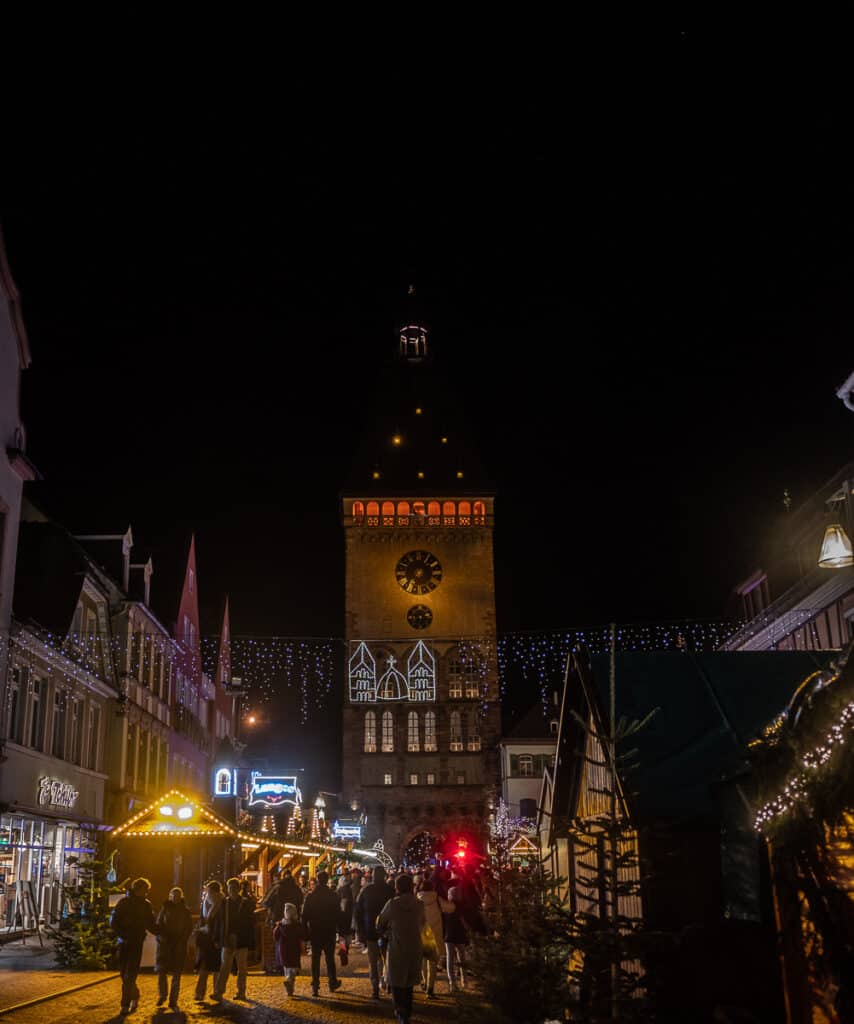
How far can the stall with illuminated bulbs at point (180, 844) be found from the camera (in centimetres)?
2030

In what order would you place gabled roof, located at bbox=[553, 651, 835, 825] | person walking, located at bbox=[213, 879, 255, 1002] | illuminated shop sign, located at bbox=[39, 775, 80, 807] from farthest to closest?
illuminated shop sign, located at bbox=[39, 775, 80, 807] < person walking, located at bbox=[213, 879, 255, 1002] < gabled roof, located at bbox=[553, 651, 835, 825]

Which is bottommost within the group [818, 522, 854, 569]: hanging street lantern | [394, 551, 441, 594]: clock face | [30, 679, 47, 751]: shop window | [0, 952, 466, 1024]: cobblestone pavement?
[0, 952, 466, 1024]: cobblestone pavement

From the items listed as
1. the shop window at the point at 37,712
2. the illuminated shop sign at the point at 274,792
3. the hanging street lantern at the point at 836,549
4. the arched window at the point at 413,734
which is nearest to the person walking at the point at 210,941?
the shop window at the point at 37,712

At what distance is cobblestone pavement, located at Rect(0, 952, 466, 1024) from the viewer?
13539mm

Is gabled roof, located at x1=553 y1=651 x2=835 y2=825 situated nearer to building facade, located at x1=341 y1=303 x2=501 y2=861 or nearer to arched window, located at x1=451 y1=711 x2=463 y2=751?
building facade, located at x1=341 y1=303 x2=501 y2=861

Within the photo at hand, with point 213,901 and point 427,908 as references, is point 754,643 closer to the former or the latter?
point 427,908

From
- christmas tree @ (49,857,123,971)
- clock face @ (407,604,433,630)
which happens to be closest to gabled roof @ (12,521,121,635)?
christmas tree @ (49,857,123,971)

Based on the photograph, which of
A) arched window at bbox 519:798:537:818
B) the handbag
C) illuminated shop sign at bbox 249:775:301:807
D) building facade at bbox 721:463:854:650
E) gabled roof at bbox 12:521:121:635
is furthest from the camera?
arched window at bbox 519:798:537:818

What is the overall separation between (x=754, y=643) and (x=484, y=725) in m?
31.8

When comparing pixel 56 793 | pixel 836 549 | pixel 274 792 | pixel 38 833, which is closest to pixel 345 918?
pixel 38 833

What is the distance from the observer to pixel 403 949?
12.7 metres

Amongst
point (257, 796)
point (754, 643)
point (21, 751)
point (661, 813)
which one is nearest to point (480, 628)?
point (754, 643)

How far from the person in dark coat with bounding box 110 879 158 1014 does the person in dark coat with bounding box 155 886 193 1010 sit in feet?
0.61

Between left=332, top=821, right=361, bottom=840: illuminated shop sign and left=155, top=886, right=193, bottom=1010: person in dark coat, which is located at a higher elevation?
left=332, top=821, right=361, bottom=840: illuminated shop sign
